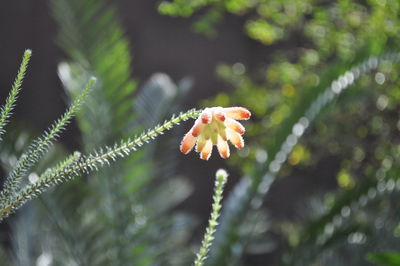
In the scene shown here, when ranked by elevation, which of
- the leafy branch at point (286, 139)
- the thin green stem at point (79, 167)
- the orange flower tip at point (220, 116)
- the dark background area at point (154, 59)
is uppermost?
the dark background area at point (154, 59)

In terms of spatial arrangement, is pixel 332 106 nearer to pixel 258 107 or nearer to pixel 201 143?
pixel 258 107

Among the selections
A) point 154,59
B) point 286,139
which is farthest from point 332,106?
point 154,59

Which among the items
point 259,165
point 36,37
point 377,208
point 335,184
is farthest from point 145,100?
point 335,184

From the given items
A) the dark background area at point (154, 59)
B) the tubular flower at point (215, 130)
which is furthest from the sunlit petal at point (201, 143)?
the dark background area at point (154, 59)

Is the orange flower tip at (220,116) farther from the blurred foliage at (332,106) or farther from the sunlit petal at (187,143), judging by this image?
the blurred foliage at (332,106)

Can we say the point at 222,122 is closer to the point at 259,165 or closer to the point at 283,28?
the point at 259,165

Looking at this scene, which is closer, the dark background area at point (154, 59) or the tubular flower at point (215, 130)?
the tubular flower at point (215, 130)
